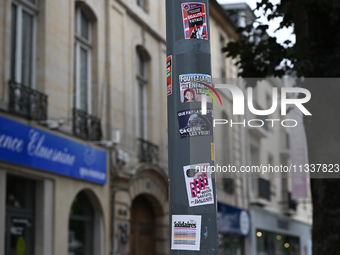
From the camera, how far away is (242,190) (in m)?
25.1

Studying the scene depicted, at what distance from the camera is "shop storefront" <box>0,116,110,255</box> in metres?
10.8

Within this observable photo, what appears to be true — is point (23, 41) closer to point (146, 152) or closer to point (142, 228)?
point (146, 152)

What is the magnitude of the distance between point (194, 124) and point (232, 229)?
1912cm

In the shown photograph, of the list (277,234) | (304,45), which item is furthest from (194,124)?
(277,234)

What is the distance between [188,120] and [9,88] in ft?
25.5

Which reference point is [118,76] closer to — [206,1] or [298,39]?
[298,39]

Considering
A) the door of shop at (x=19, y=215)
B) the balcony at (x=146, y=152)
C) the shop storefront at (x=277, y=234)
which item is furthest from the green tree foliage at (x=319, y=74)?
the shop storefront at (x=277, y=234)

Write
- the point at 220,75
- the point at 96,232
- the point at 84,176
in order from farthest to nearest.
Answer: the point at 220,75 < the point at 96,232 < the point at 84,176

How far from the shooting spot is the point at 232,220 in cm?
2267

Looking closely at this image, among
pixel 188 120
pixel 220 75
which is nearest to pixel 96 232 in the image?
pixel 188 120

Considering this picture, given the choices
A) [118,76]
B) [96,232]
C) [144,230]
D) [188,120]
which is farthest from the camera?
[144,230]

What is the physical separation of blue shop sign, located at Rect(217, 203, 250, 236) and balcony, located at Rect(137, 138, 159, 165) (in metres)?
4.54

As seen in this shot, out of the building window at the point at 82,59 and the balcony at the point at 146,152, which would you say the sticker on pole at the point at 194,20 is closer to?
the building window at the point at 82,59

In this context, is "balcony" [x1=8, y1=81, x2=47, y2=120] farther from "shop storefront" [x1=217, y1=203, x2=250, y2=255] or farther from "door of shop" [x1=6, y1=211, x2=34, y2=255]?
"shop storefront" [x1=217, y1=203, x2=250, y2=255]
